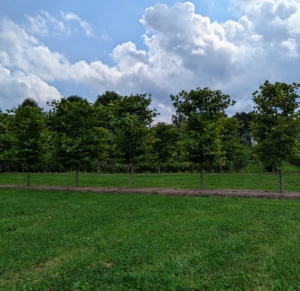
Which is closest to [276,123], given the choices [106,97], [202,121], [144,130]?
[202,121]

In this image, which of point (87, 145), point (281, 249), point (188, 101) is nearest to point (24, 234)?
point (281, 249)

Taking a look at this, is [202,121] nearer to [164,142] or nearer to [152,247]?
[152,247]

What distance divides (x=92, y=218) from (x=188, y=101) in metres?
6.05

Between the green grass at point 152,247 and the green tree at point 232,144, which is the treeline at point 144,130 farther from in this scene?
the green tree at point 232,144

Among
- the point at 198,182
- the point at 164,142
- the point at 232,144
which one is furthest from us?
the point at 164,142

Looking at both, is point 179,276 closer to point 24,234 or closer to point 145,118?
point 24,234

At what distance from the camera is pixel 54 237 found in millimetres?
4703

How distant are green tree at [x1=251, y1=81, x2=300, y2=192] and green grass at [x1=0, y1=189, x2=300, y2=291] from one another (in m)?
2.19

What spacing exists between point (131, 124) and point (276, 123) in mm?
5122

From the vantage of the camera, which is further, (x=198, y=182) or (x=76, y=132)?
(x=198, y=182)

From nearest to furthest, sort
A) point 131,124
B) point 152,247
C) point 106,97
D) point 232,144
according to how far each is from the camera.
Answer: point 152,247 → point 131,124 → point 232,144 → point 106,97

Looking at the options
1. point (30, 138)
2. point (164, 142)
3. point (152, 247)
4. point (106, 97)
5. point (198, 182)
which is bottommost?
point (152, 247)

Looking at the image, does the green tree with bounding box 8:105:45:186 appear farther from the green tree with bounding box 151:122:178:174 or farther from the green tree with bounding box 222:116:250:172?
the green tree with bounding box 222:116:250:172

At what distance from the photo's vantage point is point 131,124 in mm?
10375
